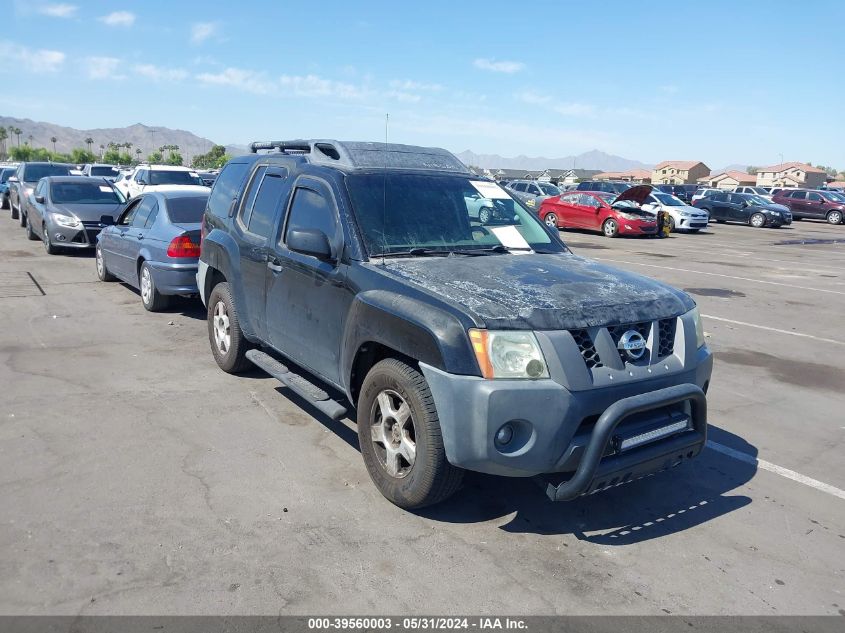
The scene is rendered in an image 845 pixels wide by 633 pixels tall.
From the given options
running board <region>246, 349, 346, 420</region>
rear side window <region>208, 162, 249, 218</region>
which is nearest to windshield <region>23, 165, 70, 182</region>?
rear side window <region>208, 162, 249, 218</region>

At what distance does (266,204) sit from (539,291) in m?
2.82

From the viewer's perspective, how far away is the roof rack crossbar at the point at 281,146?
19.4 feet

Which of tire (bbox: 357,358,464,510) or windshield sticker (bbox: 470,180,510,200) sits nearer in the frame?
tire (bbox: 357,358,464,510)

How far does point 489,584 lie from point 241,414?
286 cm

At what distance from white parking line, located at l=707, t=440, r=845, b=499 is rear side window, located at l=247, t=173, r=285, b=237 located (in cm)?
380

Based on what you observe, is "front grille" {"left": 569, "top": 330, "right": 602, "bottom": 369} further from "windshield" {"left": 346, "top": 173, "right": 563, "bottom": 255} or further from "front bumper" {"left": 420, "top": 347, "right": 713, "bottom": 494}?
"windshield" {"left": 346, "top": 173, "right": 563, "bottom": 255}

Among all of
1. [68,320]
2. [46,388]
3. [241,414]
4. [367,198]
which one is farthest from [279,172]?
[68,320]

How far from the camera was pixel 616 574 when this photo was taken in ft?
11.8

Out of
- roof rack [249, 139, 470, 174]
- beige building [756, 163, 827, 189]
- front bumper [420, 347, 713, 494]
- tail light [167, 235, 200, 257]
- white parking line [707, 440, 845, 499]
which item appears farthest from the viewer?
beige building [756, 163, 827, 189]

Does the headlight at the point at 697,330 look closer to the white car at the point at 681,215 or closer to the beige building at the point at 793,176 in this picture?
the white car at the point at 681,215

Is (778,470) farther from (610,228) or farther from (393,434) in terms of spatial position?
(610,228)

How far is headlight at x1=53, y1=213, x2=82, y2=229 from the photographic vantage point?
14250 millimetres
